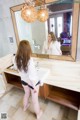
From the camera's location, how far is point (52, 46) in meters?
1.80

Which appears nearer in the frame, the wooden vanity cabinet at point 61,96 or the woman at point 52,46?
the wooden vanity cabinet at point 61,96

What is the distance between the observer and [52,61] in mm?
1911

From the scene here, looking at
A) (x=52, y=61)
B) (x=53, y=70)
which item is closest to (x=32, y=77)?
(x=53, y=70)

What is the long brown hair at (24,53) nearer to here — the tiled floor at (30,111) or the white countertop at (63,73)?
the white countertop at (63,73)

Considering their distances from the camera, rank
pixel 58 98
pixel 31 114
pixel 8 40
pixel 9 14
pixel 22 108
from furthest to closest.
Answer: pixel 8 40 → pixel 9 14 → pixel 22 108 → pixel 31 114 → pixel 58 98

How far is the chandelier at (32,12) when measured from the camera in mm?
1465

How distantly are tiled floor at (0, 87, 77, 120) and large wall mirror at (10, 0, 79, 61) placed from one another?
2.78ft

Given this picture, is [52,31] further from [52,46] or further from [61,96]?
[61,96]

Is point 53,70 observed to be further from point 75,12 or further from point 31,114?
point 75,12

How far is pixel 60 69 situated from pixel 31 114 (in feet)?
2.85

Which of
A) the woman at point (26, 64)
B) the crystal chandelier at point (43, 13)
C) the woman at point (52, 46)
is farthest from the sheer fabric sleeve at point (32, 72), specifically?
the crystal chandelier at point (43, 13)

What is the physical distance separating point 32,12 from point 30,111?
5.12 feet

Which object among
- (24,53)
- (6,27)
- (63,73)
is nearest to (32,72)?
(24,53)

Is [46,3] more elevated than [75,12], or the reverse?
[46,3]
